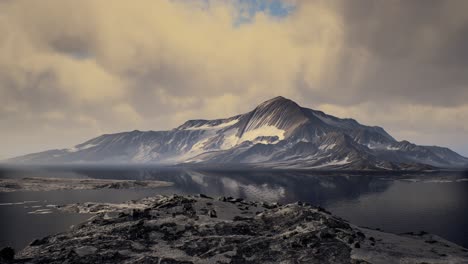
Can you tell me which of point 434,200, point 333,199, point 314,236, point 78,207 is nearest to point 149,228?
point 314,236

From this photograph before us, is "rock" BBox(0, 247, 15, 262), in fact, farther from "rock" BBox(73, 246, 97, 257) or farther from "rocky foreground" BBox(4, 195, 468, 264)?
"rock" BBox(73, 246, 97, 257)

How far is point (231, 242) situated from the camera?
6769 centimetres

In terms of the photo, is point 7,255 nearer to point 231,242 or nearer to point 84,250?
point 84,250

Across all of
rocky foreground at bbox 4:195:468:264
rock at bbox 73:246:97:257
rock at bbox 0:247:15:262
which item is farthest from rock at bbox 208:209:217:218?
rock at bbox 0:247:15:262

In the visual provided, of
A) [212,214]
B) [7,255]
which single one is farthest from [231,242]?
[7,255]

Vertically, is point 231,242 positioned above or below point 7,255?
below

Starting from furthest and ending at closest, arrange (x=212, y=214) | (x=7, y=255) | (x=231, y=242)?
(x=212, y=214)
(x=231, y=242)
(x=7, y=255)

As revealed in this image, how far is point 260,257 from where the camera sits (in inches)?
2393

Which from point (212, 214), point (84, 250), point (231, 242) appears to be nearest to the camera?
point (84, 250)

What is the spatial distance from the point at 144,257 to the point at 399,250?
1865 inches

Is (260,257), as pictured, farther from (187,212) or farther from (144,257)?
(187,212)

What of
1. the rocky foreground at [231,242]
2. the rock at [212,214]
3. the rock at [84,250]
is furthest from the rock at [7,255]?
the rock at [212,214]

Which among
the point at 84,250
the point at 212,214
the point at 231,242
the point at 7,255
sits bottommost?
the point at 231,242

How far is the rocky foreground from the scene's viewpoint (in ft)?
196
